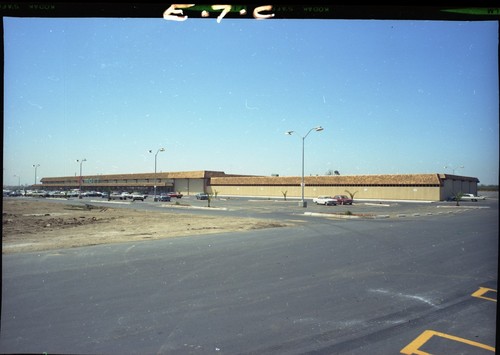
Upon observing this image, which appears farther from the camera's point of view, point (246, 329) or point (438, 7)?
point (246, 329)

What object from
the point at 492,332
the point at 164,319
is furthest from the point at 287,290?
the point at 492,332

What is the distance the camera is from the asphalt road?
412cm

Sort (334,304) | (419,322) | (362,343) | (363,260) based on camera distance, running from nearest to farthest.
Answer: (362,343) → (419,322) → (334,304) → (363,260)

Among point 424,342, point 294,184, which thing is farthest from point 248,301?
point 294,184

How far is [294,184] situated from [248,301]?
6285 cm

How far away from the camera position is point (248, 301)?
5.72m

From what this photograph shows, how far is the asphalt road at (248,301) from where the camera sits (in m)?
4.12

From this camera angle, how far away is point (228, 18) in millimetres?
2812

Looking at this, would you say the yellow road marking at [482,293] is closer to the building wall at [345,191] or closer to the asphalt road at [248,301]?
the asphalt road at [248,301]

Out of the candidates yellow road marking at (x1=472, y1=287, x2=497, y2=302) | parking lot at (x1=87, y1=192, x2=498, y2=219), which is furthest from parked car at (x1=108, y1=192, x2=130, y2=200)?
yellow road marking at (x1=472, y1=287, x2=497, y2=302)

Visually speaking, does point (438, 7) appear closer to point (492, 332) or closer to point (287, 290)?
point (492, 332)

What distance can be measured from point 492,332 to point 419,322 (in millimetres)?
867

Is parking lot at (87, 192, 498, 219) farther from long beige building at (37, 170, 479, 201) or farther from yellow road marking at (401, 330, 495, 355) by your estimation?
yellow road marking at (401, 330, 495, 355)

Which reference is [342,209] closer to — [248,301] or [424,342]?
[248,301]
